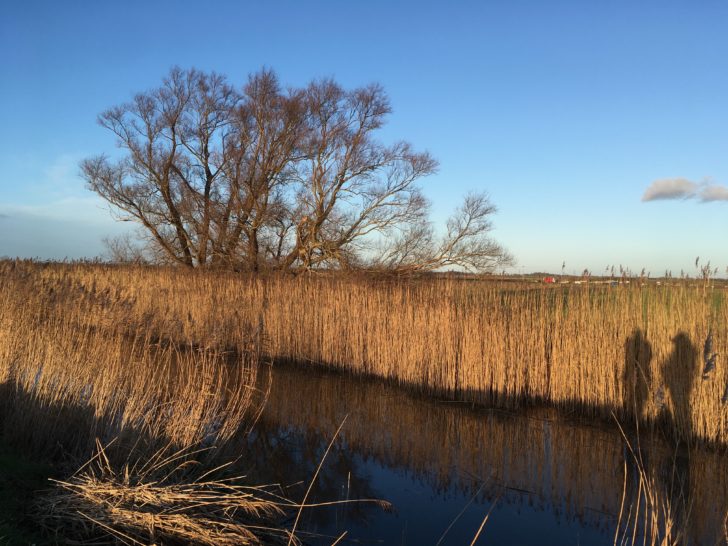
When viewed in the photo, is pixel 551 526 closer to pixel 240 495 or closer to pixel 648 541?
pixel 648 541

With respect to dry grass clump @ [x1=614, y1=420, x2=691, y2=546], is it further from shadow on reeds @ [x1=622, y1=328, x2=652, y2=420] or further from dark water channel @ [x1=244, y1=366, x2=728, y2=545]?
shadow on reeds @ [x1=622, y1=328, x2=652, y2=420]

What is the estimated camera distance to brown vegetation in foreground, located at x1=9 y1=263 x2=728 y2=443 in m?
5.44

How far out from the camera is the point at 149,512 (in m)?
3.06

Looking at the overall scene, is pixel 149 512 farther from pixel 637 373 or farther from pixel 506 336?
pixel 637 373

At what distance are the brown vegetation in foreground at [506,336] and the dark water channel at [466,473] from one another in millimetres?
375

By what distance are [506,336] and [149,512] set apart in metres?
4.98

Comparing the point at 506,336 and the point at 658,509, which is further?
the point at 506,336

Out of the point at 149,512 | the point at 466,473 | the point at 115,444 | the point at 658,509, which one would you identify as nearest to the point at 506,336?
the point at 466,473

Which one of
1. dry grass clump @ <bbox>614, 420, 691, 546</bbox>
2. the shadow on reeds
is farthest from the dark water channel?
the shadow on reeds

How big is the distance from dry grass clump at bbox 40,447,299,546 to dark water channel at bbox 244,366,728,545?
52 cm

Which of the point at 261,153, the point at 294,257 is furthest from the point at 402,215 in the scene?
the point at 261,153

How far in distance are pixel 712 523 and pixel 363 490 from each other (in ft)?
8.81

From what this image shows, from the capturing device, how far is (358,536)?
377cm

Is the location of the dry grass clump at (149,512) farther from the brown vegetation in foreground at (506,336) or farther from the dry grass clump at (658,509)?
the brown vegetation in foreground at (506,336)
